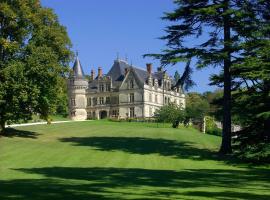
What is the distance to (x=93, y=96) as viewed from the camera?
90562mm

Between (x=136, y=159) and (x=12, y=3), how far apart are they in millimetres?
16772

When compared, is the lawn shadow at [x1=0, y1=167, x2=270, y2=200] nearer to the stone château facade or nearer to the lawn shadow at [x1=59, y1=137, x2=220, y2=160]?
the lawn shadow at [x1=59, y1=137, x2=220, y2=160]

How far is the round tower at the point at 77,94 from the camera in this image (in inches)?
3482

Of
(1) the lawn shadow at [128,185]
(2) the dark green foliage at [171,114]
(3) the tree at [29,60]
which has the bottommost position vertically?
(1) the lawn shadow at [128,185]

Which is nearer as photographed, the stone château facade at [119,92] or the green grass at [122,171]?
the green grass at [122,171]

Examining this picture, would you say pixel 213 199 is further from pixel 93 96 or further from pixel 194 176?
pixel 93 96

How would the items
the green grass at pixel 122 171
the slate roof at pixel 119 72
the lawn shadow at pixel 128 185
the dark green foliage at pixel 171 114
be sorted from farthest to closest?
the slate roof at pixel 119 72, the dark green foliage at pixel 171 114, the green grass at pixel 122 171, the lawn shadow at pixel 128 185

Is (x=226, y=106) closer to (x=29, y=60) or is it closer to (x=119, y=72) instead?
(x=29, y=60)

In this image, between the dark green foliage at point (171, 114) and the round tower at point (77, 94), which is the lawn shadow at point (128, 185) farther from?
the round tower at point (77, 94)

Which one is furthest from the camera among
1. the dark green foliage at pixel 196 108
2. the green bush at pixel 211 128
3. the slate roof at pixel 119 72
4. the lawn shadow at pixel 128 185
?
the slate roof at pixel 119 72

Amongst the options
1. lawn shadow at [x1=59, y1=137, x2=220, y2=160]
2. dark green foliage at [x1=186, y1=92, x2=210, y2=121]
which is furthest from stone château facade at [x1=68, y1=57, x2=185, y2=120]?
lawn shadow at [x1=59, y1=137, x2=220, y2=160]

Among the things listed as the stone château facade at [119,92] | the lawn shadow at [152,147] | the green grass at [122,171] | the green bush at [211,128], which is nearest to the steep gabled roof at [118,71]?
the stone château facade at [119,92]

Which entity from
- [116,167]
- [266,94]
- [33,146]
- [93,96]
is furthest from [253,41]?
[93,96]

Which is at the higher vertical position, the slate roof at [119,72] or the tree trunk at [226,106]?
the slate roof at [119,72]
